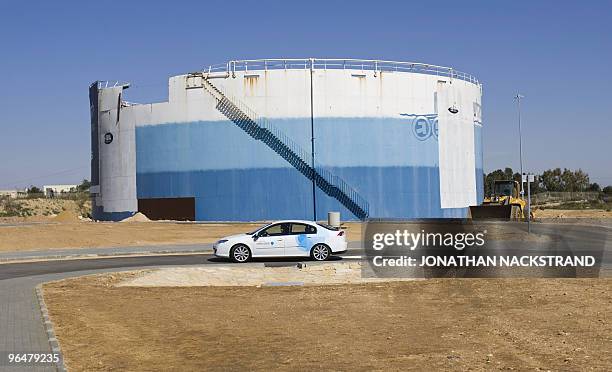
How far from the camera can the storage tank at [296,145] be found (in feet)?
158

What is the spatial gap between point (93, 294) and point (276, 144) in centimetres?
3232

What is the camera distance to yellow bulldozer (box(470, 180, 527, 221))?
43.8 m

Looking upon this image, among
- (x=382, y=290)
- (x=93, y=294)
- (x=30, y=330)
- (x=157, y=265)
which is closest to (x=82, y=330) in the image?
(x=30, y=330)

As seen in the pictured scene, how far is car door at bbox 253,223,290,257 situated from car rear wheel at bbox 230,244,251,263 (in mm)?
304

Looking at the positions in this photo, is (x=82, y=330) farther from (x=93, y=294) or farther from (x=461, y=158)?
(x=461, y=158)

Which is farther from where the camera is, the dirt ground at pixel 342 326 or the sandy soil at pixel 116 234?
the sandy soil at pixel 116 234

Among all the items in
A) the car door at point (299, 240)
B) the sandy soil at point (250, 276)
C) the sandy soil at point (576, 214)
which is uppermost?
the car door at point (299, 240)

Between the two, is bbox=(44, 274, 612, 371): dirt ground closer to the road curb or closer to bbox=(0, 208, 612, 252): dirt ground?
the road curb

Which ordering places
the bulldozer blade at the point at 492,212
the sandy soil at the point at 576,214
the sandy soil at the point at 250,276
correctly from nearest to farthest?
1. the sandy soil at the point at 250,276
2. the bulldozer blade at the point at 492,212
3. the sandy soil at the point at 576,214

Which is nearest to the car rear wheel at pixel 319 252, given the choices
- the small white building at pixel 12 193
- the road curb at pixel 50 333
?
the road curb at pixel 50 333

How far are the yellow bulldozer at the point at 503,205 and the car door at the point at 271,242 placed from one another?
22.6 m

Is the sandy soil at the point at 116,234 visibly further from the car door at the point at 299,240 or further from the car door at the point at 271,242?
the car door at the point at 299,240

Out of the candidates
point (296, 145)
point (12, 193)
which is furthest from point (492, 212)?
point (12, 193)

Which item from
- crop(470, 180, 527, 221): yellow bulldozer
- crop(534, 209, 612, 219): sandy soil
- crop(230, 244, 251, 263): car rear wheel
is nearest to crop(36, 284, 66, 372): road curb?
crop(230, 244, 251, 263): car rear wheel
